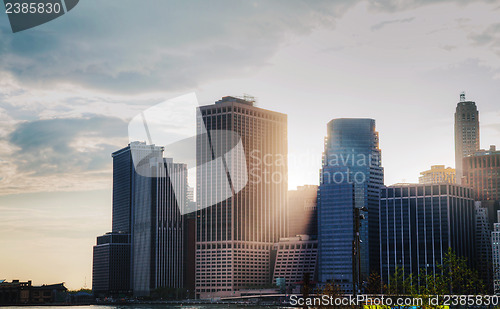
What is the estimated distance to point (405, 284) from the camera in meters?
74.5

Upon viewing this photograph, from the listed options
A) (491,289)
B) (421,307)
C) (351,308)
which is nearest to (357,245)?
(421,307)

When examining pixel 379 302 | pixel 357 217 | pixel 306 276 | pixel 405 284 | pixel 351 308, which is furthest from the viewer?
pixel 405 284

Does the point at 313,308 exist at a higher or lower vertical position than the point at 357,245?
lower

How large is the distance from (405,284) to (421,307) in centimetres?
2085

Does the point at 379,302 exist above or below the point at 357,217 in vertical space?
below

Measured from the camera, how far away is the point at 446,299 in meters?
61.8

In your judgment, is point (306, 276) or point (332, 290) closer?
point (306, 276)

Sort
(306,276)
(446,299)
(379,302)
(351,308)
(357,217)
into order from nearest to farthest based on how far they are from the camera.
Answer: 1. (357,217)
2. (306,276)
3. (379,302)
4. (446,299)
5. (351,308)

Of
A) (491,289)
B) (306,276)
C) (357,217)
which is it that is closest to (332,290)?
(306,276)

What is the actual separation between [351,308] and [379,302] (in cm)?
1002

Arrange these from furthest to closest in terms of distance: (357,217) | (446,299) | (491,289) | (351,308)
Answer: (491,289)
(351,308)
(446,299)
(357,217)

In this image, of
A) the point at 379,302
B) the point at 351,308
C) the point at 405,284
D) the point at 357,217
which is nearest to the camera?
the point at 357,217

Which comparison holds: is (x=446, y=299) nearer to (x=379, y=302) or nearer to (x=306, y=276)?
(x=379, y=302)

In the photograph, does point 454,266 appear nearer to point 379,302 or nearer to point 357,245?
point 379,302
